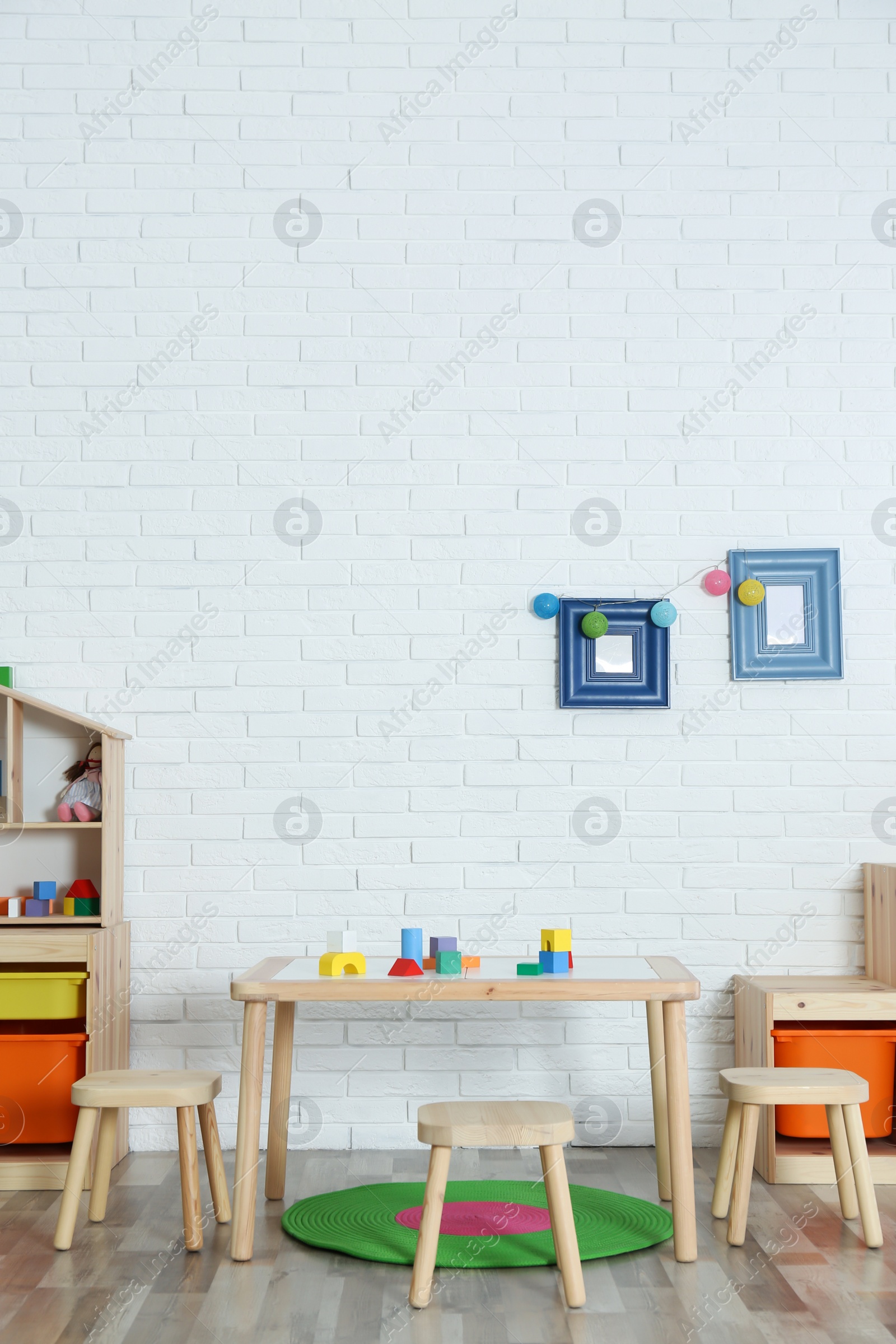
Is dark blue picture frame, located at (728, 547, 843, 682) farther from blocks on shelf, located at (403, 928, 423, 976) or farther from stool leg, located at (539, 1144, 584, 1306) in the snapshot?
stool leg, located at (539, 1144, 584, 1306)

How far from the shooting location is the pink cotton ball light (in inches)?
135

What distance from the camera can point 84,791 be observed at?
10.9ft

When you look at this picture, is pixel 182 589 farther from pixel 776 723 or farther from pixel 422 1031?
pixel 776 723

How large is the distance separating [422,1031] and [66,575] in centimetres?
166

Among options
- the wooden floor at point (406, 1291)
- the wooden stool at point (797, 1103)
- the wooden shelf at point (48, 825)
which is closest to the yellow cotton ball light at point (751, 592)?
the wooden stool at point (797, 1103)

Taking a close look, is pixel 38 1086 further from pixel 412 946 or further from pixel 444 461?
pixel 444 461

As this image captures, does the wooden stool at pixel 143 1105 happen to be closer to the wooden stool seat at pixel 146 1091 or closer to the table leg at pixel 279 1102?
the wooden stool seat at pixel 146 1091

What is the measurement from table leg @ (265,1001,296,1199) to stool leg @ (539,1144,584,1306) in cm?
91

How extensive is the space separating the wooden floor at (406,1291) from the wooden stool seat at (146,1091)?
31cm

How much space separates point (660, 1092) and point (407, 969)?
769 millimetres

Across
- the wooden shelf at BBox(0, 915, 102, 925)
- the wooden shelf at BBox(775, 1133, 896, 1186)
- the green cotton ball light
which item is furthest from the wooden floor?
the green cotton ball light

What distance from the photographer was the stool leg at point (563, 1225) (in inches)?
86.5

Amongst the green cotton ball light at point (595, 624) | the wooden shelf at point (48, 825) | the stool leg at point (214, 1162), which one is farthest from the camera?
the green cotton ball light at point (595, 624)

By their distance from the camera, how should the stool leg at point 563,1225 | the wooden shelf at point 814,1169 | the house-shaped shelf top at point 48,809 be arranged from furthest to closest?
the house-shaped shelf top at point 48,809 < the wooden shelf at point 814,1169 < the stool leg at point 563,1225
